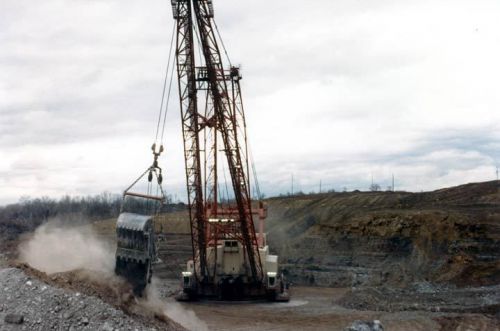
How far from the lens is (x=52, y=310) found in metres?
16.5

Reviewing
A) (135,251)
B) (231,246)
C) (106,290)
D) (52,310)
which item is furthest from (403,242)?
(52,310)

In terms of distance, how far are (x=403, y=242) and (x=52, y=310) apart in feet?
110

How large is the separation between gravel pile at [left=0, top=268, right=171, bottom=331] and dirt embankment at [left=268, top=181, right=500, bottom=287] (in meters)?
25.7

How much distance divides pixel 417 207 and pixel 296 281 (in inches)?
541

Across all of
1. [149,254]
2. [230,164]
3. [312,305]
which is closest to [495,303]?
[312,305]

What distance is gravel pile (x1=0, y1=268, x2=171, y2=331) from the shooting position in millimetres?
16203

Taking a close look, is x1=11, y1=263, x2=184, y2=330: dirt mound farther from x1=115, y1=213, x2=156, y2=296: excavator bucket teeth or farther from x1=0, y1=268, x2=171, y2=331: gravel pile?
x1=115, y1=213, x2=156, y2=296: excavator bucket teeth

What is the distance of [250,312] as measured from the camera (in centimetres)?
3291

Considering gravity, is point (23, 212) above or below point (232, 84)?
→ below

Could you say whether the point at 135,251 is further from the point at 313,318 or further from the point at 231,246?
the point at 231,246

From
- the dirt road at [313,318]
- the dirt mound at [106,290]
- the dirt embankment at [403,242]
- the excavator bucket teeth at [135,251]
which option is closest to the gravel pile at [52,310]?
the dirt mound at [106,290]

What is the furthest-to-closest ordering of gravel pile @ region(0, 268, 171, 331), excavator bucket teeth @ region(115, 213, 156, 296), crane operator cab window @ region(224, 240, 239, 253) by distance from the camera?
crane operator cab window @ region(224, 240, 239, 253) → excavator bucket teeth @ region(115, 213, 156, 296) → gravel pile @ region(0, 268, 171, 331)

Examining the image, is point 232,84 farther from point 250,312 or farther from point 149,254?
point 149,254

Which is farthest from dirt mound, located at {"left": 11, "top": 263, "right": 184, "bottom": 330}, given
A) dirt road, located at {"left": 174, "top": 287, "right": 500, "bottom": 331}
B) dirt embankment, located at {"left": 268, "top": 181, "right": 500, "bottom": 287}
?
dirt embankment, located at {"left": 268, "top": 181, "right": 500, "bottom": 287}
